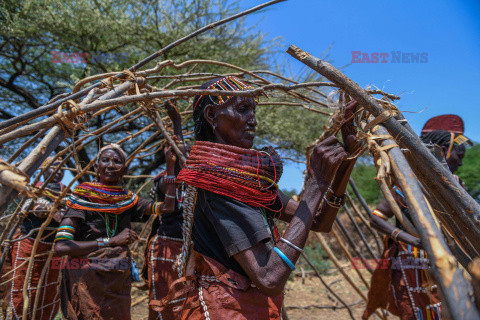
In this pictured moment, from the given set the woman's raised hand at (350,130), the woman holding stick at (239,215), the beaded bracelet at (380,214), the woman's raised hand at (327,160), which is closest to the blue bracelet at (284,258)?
the woman holding stick at (239,215)

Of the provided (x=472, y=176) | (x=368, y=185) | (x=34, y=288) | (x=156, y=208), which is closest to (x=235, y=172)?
(x=156, y=208)

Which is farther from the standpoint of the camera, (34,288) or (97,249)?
(34,288)

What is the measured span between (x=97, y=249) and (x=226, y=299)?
2.18 m

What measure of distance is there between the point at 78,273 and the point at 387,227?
2.83 metres

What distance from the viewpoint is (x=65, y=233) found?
10.7 feet

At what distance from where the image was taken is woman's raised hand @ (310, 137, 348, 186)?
4.94 ft

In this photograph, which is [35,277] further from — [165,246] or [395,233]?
[395,233]

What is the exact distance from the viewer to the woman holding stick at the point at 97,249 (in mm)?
3178

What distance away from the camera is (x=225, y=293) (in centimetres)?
156

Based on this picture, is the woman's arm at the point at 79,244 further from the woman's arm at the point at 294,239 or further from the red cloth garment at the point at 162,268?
the woman's arm at the point at 294,239

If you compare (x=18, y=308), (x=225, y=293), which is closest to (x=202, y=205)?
(x=225, y=293)

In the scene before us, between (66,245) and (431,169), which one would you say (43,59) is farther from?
(431,169)

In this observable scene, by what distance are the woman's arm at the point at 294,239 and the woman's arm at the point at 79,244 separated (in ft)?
7.38

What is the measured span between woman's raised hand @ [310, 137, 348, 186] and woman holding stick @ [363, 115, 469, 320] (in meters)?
1.76
